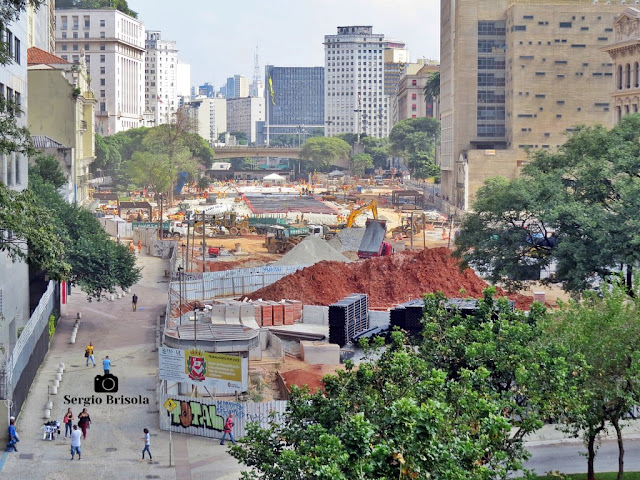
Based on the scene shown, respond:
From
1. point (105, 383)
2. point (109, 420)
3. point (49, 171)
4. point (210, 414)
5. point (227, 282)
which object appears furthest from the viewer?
point (49, 171)

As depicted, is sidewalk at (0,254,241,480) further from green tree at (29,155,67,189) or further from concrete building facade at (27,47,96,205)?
concrete building facade at (27,47,96,205)

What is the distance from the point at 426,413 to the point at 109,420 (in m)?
21.9

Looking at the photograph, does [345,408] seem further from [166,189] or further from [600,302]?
[166,189]

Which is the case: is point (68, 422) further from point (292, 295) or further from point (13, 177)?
point (292, 295)

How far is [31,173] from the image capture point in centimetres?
7181

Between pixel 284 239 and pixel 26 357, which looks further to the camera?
pixel 284 239

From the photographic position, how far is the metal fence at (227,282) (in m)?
64.7

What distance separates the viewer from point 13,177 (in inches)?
1754

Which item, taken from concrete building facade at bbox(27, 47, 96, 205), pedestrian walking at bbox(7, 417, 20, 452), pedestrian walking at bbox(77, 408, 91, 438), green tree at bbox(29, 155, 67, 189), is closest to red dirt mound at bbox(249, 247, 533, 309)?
pedestrian walking at bbox(77, 408, 91, 438)

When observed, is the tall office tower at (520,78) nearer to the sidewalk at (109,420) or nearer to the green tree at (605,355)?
the sidewalk at (109,420)

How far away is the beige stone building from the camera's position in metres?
119

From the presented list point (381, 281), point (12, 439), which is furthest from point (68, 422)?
point (381, 281)

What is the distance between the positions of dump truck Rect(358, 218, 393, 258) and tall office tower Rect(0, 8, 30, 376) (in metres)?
36.4

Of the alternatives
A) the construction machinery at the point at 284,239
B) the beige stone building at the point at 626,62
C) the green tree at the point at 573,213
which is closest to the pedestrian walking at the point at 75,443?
the green tree at the point at 573,213
